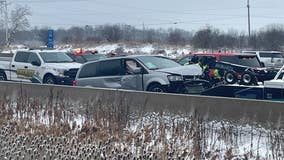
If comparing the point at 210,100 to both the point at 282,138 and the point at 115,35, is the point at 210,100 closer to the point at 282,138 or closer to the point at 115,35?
the point at 282,138

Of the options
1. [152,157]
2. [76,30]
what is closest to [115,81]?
Result: [152,157]

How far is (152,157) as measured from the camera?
7.21 meters

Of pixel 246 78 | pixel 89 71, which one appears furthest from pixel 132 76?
pixel 246 78

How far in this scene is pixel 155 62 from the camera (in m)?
16.0

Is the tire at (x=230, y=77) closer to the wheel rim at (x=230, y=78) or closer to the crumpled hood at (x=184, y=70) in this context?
the wheel rim at (x=230, y=78)

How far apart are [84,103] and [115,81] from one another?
383 cm

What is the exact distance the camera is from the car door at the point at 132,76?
50.8 ft

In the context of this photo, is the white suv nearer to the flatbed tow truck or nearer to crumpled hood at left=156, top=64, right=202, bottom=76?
crumpled hood at left=156, top=64, right=202, bottom=76

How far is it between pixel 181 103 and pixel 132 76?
5.28m

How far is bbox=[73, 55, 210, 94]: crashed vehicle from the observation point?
1525 centimetres

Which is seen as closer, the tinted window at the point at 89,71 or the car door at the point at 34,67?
the tinted window at the point at 89,71

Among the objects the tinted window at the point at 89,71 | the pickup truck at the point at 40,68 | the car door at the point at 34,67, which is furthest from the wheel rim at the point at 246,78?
the car door at the point at 34,67

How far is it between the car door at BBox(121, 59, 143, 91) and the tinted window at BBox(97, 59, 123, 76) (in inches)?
9.3

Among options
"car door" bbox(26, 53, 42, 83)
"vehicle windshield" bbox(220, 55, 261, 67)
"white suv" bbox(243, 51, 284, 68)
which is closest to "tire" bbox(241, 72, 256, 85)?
"vehicle windshield" bbox(220, 55, 261, 67)
